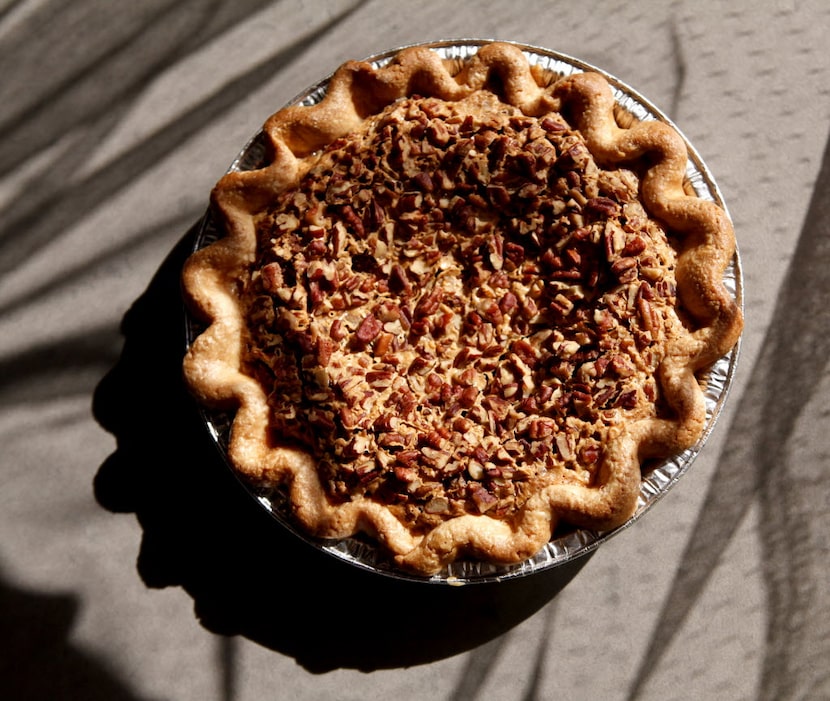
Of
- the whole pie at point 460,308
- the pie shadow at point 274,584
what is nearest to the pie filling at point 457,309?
the whole pie at point 460,308

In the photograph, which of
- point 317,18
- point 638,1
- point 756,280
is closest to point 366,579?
point 756,280

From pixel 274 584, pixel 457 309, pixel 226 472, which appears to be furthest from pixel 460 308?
pixel 274 584

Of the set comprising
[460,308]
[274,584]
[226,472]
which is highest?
[460,308]

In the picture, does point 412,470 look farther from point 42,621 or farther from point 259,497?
point 42,621

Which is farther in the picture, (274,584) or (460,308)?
(274,584)

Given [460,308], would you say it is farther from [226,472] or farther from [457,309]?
[226,472]

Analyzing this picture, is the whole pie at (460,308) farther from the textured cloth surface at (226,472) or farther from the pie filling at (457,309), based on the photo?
the textured cloth surface at (226,472)

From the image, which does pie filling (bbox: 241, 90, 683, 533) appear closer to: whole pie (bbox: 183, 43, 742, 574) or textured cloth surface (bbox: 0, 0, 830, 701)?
whole pie (bbox: 183, 43, 742, 574)
